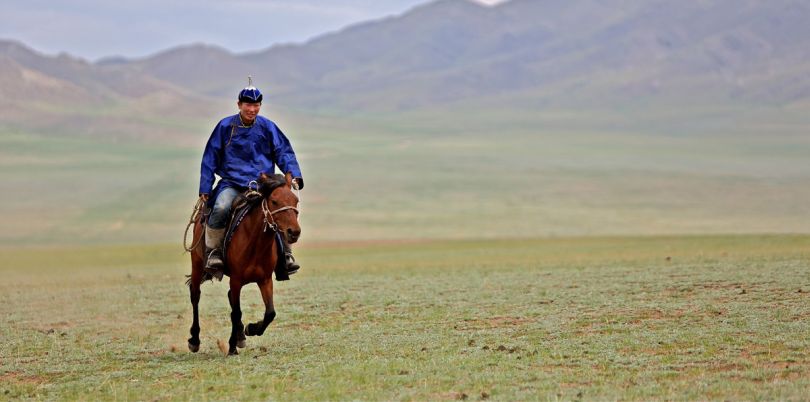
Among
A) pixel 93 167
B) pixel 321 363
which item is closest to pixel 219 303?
pixel 321 363

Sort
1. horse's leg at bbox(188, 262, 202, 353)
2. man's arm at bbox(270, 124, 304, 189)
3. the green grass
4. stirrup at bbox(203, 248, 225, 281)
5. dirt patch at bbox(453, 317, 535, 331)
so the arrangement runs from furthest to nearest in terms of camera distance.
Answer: dirt patch at bbox(453, 317, 535, 331)
horse's leg at bbox(188, 262, 202, 353)
man's arm at bbox(270, 124, 304, 189)
stirrup at bbox(203, 248, 225, 281)
the green grass

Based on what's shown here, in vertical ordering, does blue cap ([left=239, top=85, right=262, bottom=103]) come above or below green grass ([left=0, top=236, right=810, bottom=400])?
above

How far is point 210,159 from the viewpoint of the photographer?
11.9 meters

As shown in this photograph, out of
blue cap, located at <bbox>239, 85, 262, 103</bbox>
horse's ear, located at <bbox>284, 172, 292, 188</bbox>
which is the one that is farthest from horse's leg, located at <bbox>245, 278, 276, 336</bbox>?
blue cap, located at <bbox>239, 85, 262, 103</bbox>

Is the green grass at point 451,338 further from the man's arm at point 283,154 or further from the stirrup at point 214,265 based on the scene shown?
the man's arm at point 283,154

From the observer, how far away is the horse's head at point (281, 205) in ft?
35.5

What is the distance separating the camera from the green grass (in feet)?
30.6

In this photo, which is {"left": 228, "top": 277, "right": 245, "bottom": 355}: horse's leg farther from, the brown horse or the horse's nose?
the horse's nose

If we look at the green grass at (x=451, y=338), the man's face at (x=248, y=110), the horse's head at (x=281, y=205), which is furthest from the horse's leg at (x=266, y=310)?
the man's face at (x=248, y=110)

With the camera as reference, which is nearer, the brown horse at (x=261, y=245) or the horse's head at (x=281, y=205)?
the horse's head at (x=281, y=205)

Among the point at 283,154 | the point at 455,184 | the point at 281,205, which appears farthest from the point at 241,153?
the point at 455,184

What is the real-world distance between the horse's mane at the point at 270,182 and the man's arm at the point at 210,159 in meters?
0.80

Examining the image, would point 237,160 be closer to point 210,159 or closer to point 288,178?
point 210,159

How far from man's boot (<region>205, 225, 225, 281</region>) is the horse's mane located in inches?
32.4
